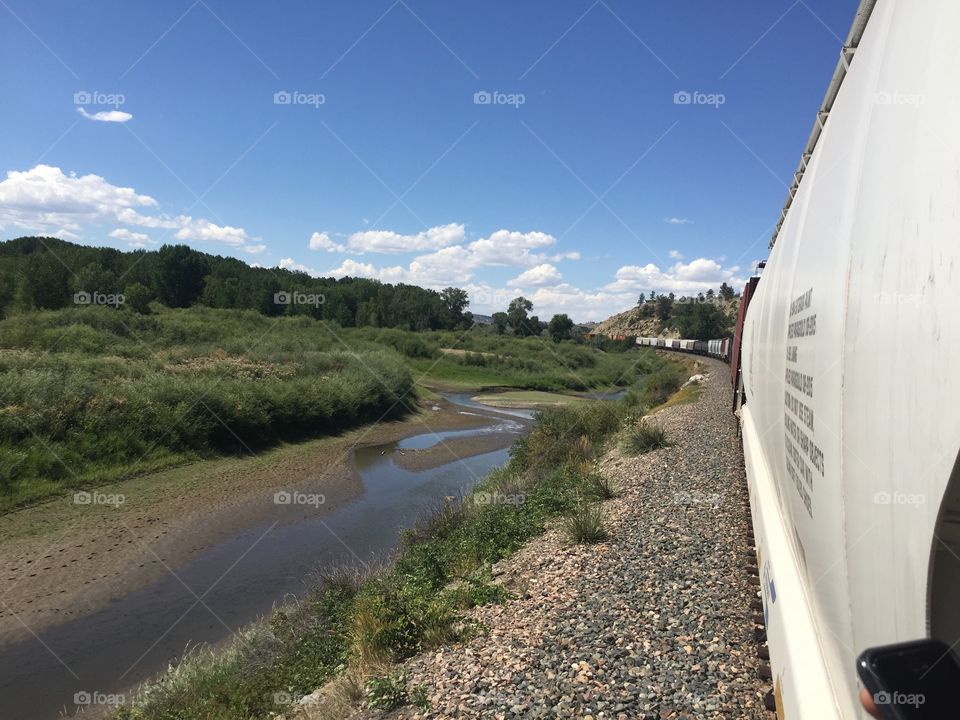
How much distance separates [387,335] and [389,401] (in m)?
31.7

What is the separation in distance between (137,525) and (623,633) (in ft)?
46.5

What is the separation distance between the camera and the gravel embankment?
186 inches

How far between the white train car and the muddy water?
935cm

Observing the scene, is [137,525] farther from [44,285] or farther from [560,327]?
[560,327]

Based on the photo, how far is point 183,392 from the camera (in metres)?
25.0

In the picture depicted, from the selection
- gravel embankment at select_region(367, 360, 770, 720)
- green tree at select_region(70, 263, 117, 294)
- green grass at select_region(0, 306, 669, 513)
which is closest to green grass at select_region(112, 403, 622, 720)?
gravel embankment at select_region(367, 360, 770, 720)

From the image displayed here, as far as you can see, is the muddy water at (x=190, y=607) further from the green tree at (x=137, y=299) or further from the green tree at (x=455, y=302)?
the green tree at (x=455, y=302)

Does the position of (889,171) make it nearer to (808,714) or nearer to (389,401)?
(808,714)

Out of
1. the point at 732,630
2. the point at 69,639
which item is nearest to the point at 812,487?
the point at 732,630

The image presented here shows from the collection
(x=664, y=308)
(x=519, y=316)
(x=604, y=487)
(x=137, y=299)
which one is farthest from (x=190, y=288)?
(x=664, y=308)

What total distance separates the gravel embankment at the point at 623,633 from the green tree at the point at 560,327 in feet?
332

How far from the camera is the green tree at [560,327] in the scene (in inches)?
4374

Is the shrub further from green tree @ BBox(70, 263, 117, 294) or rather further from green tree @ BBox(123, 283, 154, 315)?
green tree @ BBox(70, 263, 117, 294)

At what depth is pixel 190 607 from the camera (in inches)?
445
